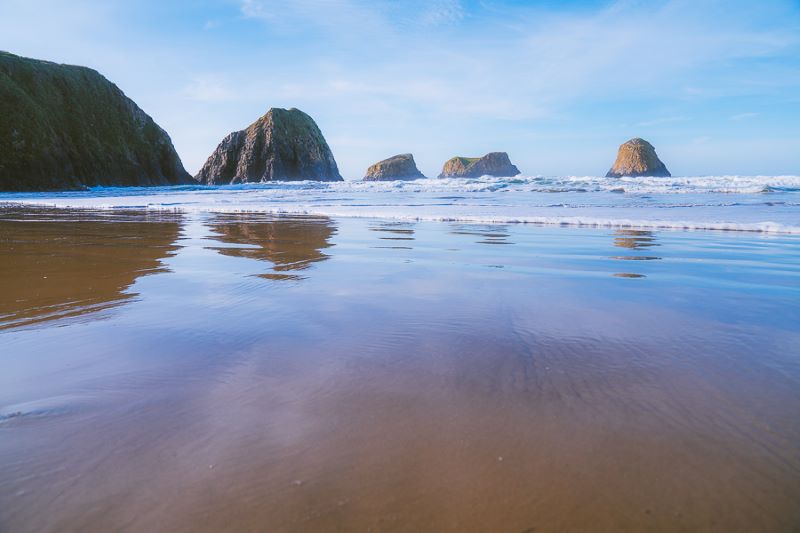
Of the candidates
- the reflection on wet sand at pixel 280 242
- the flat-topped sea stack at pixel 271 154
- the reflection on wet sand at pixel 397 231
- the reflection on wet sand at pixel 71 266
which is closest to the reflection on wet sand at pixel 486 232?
the reflection on wet sand at pixel 397 231

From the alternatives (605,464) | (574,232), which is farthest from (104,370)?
(574,232)

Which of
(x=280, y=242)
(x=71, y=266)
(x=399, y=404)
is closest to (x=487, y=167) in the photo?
(x=280, y=242)

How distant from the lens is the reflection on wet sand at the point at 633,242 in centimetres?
426

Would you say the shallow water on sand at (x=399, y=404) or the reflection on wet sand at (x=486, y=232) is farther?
the reflection on wet sand at (x=486, y=232)

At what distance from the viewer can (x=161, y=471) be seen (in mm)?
1075

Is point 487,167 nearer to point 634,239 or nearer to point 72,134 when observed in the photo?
point 72,134

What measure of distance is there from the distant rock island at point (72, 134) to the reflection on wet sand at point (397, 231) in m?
42.9

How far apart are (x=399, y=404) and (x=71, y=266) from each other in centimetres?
373

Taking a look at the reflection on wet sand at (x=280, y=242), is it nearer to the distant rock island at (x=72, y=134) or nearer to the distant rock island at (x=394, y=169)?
the distant rock island at (x=72, y=134)

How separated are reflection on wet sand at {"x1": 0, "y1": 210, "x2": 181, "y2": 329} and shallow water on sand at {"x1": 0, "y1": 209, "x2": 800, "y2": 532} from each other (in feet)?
0.13

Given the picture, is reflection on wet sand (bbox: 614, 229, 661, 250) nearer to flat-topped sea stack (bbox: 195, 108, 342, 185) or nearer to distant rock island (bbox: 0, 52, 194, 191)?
distant rock island (bbox: 0, 52, 194, 191)

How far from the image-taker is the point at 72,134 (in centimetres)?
4725

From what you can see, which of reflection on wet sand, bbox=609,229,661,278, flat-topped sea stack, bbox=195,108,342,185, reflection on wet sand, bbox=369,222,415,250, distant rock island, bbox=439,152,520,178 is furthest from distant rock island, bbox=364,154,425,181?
reflection on wet sand, bbox=609,229,661,278

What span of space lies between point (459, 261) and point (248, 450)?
10.5 ft
